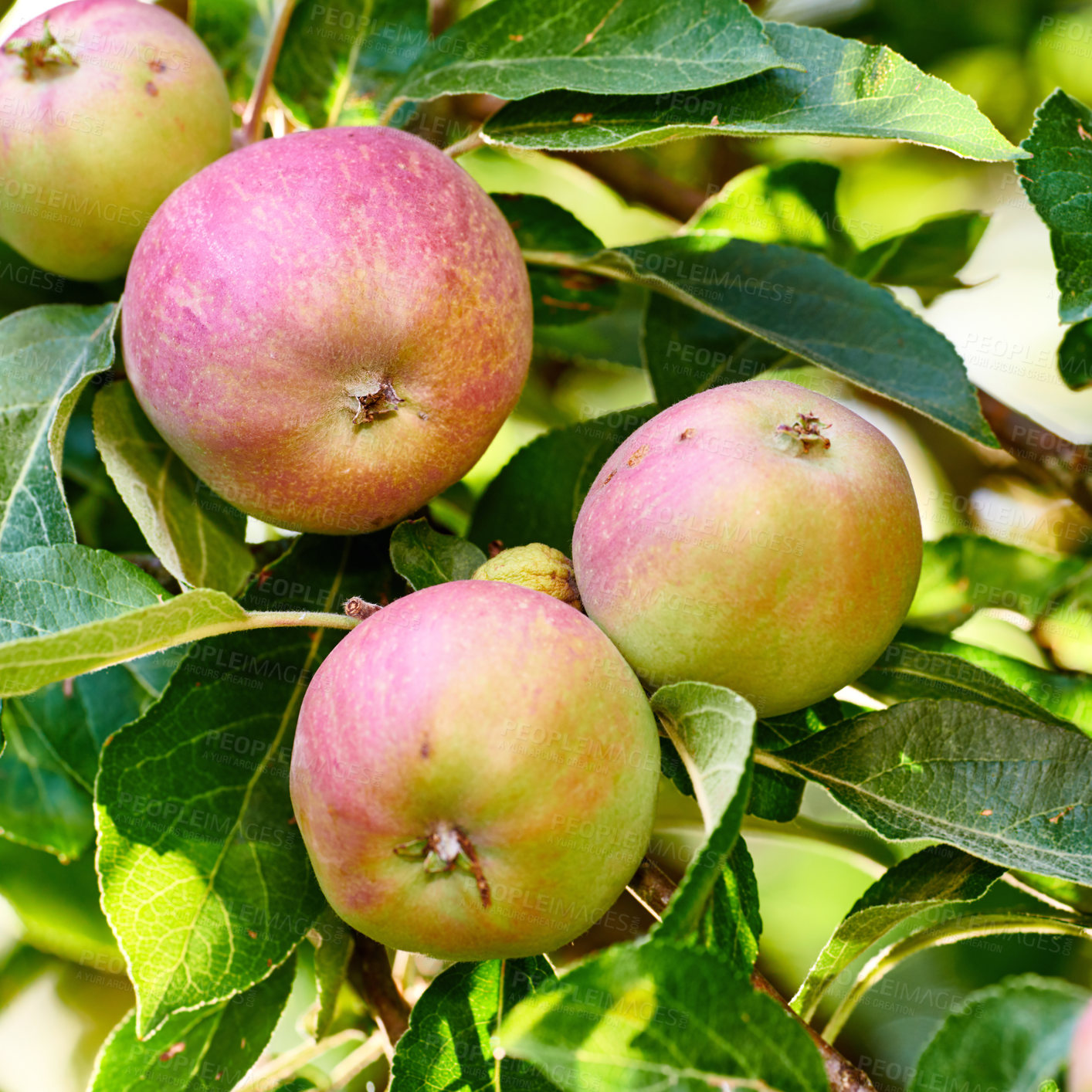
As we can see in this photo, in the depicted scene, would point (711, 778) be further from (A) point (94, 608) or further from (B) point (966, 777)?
(A) point (94, 608)

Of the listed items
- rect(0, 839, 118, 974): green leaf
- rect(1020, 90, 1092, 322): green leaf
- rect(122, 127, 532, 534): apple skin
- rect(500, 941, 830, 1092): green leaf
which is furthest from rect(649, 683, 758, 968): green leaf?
rect(0, 839, 118, 974): green leaf

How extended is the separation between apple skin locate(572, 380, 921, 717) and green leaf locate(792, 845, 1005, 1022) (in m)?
0.30

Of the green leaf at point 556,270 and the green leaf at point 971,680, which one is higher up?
the green leaf at point 556,270

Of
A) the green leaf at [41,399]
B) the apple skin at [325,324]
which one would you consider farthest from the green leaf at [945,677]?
the green leaf at [41,399]

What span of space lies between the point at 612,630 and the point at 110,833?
0.66 metres

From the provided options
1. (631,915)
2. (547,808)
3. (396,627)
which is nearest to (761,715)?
(547,808)

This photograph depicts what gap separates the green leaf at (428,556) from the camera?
1.38m

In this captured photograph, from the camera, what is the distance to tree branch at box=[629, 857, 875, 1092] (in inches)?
44.1

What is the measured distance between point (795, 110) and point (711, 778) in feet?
2.82

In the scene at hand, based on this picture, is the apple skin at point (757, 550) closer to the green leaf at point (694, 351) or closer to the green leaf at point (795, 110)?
the green leaf at point (795, 110)

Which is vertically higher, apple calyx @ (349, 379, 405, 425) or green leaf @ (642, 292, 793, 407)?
apple calyx @ (349, 379, 405, 425)

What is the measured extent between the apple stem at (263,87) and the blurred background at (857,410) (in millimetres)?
269

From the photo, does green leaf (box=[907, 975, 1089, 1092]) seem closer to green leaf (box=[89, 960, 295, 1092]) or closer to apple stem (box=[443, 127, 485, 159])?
green leaf (box=[89, 960, 295, 1092])

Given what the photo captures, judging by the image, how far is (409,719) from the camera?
40.4 inches
